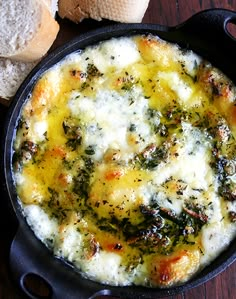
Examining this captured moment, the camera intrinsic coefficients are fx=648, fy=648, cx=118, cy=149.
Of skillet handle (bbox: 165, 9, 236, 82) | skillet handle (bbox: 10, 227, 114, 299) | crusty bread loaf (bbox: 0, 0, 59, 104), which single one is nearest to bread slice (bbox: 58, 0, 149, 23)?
crusty bread loaf (bbox: 0, 0, 59, 104)

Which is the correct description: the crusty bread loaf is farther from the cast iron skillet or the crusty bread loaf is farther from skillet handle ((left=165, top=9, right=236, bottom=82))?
skillet handle ((left=165, top=9, right=236, bottom=82))

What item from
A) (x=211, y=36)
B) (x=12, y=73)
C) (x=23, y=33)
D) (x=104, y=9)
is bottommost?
(x=12, y=73)

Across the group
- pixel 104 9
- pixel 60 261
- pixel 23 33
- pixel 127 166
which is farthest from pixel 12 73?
pixel 60 261

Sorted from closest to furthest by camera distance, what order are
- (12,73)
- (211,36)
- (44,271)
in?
(44,271)
(211,36)
(12,73)

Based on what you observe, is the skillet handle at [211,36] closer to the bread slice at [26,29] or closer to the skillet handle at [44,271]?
the bread slice at [26,29]

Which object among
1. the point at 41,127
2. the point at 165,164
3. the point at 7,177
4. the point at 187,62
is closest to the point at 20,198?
the point at 7,177

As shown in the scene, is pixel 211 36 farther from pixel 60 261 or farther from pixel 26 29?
pixel 60 261

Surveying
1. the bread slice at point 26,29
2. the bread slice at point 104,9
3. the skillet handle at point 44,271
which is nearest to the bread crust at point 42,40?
the bread slice at point 26,29
